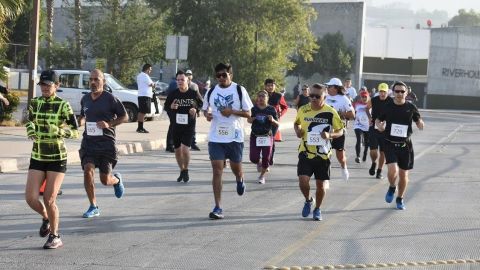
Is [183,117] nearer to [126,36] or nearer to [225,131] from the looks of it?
[225,131]

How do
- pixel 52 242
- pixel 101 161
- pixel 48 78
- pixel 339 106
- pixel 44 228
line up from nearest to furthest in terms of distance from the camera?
pixel 52 242 < pixel 48 78 < pixel 44 228 < pixel 101 161 < pixel 339 106

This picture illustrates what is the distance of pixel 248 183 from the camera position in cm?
1480

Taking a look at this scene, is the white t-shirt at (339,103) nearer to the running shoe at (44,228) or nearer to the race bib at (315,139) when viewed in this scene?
the race bib at (315,139)

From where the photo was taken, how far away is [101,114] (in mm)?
10383

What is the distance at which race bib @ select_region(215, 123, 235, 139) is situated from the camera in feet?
36.3

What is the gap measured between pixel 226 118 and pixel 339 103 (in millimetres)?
4820

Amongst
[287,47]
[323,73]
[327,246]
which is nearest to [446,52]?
[323,73]

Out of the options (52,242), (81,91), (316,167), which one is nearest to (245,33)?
(81,91)

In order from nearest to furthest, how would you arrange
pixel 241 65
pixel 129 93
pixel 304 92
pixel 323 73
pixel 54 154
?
1. pixel 54 154
2. pixel 304 92
3. pixel 129 93
4. pixel 241 65
5. pixel 323 73

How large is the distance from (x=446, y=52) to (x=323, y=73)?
1119 cm

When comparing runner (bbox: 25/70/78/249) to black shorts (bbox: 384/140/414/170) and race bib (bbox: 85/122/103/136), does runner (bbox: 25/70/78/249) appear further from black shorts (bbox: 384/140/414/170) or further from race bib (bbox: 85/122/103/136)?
black shorts (bbox: 384/140/414/170)

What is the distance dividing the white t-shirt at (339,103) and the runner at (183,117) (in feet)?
7.68

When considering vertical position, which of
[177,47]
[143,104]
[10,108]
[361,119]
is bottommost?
[10,108]

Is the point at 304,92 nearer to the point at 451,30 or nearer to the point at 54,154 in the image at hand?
the point at 54,154
